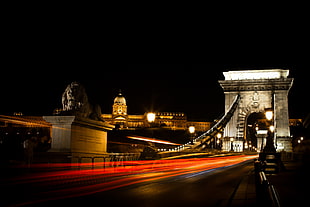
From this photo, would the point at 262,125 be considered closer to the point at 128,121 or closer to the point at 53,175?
the point at 128,121

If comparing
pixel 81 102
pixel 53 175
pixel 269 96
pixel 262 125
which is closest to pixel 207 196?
pixel 53 175

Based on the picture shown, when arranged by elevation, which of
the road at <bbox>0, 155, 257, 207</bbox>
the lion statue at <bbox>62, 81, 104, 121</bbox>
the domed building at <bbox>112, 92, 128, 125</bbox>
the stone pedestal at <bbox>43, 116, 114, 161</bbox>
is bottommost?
the road at <bbox>0, 155, 257, 207</bbox>

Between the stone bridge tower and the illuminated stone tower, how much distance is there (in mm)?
97471

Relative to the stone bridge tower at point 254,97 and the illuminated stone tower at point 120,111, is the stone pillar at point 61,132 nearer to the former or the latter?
the stone bridge tower at point 254,97

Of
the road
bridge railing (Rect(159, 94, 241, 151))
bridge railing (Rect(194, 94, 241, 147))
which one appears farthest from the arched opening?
the road

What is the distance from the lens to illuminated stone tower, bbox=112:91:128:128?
146 meters

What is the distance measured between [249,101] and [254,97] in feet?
2.70

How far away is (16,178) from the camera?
11164 mm

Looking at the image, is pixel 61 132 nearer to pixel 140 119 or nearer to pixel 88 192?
pixel 88 192

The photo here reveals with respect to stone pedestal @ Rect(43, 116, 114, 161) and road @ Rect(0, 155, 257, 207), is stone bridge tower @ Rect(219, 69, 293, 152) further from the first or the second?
road @ Rect(0, 155, 257, 207)

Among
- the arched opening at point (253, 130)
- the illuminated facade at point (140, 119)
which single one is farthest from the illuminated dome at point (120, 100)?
the arched opening at point (253, 130)

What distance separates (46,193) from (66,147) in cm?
415

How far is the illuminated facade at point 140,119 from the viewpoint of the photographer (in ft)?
481

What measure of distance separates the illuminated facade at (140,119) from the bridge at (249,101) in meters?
93.1
